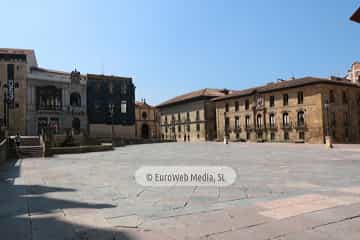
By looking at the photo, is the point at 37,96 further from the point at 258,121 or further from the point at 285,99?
the point at 285,99

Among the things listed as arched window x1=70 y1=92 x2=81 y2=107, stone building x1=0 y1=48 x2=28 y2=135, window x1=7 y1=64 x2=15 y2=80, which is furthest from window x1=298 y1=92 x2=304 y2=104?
window x1=7 y1=64 x2=15 y2=80

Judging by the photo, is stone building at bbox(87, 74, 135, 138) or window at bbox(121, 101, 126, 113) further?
window at bbox(121, 101, 126, 113)

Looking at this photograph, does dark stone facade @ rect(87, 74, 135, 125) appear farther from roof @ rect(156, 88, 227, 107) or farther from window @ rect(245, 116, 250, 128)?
window @ rect(245, 116, 250, 128)

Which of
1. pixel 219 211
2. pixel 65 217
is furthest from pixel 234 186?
pixel 65 217

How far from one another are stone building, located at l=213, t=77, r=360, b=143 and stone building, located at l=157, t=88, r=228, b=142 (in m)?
8.76

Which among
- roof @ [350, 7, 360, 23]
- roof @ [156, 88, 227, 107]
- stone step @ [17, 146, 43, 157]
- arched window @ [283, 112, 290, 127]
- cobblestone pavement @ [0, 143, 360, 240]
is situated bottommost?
cobblestone pavement @ [0, 143, 360, 240]

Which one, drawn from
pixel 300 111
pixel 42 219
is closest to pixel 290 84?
pixel 300 111

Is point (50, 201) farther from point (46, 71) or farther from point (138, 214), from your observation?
point (46, 71)

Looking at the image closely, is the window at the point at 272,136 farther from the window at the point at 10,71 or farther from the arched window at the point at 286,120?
the window at the point at 10,71

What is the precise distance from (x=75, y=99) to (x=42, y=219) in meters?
43.4

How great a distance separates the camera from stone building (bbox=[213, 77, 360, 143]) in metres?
44.7

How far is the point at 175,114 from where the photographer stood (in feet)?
241

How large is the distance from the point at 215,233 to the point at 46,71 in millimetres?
46798

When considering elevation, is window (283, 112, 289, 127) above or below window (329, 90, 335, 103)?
below
